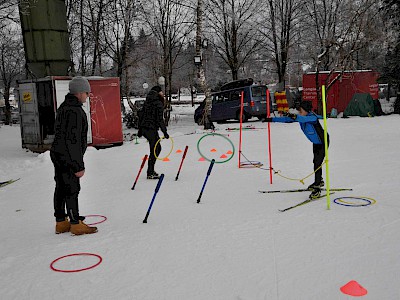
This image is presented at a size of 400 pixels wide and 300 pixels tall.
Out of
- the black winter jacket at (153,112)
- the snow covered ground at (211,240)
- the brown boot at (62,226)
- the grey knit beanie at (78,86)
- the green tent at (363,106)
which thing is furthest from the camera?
the green tent at (363,106)

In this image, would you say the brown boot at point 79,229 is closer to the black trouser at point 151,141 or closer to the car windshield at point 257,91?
the black trouser at point 151,141

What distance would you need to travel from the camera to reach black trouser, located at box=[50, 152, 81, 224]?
458 cm

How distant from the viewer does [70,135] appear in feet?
14.7

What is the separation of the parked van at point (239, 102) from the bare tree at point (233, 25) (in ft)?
21.2

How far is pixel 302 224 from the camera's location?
4.79m

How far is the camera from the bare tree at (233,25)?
27.5m

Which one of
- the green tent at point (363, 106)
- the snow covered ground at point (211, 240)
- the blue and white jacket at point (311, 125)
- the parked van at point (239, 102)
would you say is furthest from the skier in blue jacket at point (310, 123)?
the green tent at point (363, 106)

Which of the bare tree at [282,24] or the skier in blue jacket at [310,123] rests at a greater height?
the bare tree at [282,24]

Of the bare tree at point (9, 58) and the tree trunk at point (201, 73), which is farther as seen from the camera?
the bare tree at point (9, 58)

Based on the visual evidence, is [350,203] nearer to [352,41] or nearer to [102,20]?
[352,41]

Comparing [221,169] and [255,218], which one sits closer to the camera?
[255,218]

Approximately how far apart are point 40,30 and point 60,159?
33.6 feet

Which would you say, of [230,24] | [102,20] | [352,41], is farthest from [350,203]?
[230,24]

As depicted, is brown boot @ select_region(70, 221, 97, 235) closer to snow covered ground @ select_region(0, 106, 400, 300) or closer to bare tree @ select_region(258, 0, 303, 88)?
snow covered ground @ select_region(0, 106, 400, 300)
